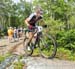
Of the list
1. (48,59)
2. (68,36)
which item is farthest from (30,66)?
(68,36)

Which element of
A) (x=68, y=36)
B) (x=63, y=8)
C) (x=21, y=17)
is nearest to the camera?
(x=68, y=36)

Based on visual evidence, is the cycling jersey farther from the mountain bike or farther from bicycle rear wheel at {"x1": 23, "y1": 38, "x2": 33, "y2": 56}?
bicycle rear wheel at {"x1": 23, "y1": 38, "x2": 33, "y2": 56}

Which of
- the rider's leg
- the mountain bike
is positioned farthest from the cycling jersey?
the rider's leg

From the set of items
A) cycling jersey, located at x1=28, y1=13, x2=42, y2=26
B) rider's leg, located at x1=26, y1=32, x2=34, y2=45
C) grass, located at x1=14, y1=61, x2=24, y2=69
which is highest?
cycling jersey, located at x1=28, y1=13, x2=42, y2=26

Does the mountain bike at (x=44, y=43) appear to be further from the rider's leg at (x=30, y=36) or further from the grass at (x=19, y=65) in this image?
the grass at (x=19, y=65)

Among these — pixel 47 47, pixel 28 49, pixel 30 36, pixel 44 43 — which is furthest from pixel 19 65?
pixel 28 49

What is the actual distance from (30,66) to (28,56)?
2364mm

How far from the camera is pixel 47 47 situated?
9578 mm

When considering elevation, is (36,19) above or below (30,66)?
above

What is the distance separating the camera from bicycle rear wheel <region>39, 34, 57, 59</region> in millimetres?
9127

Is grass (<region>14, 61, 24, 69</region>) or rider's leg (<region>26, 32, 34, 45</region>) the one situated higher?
rider's leg (<region>26, 32, 34, 45</region>)

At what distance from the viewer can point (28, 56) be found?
9961 millimetres

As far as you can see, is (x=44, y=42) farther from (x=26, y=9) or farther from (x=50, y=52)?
(x=26, y=9)

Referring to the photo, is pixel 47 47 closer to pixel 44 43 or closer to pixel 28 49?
pixel 44 43
